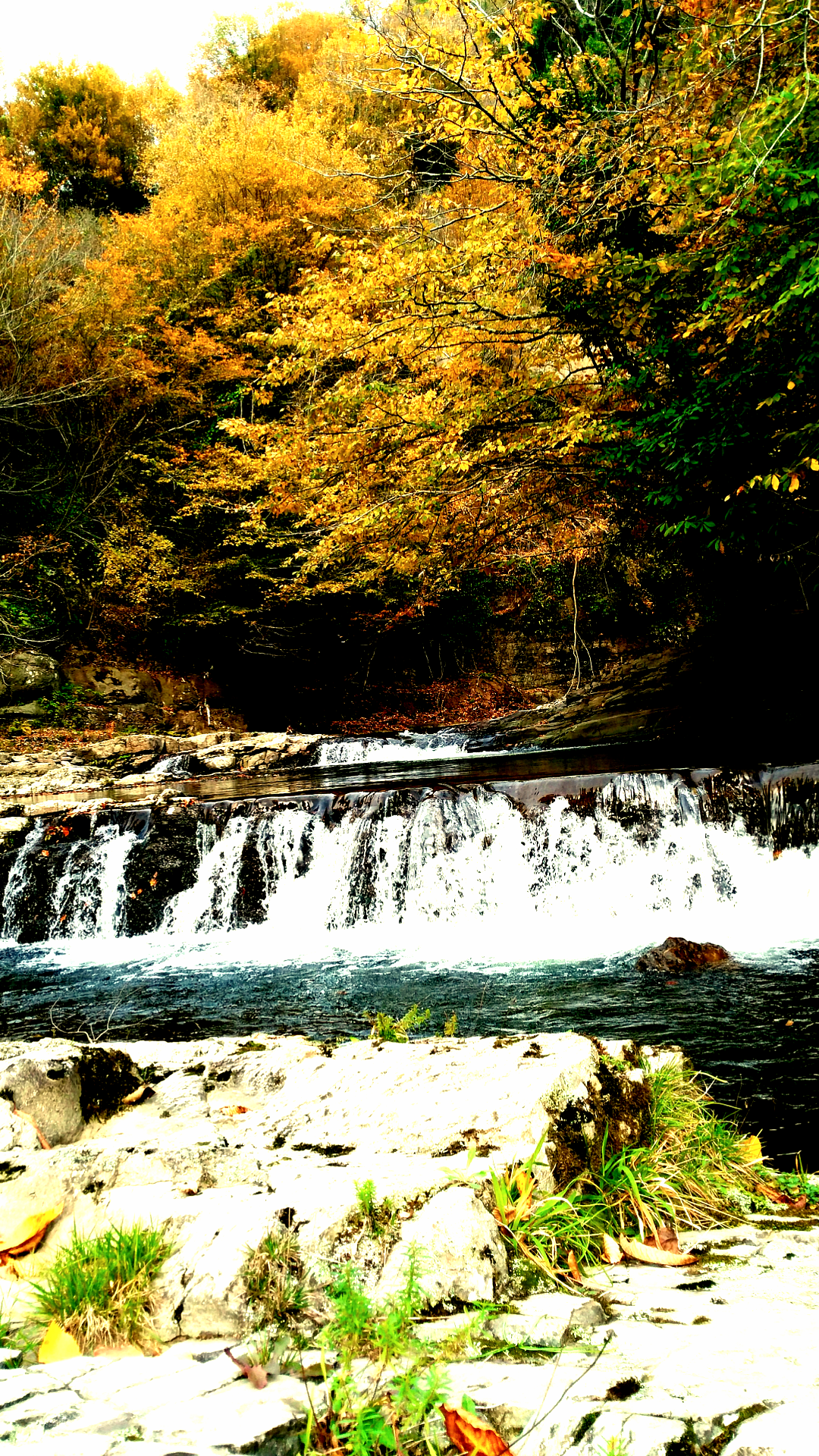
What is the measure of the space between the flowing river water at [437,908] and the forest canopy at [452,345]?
345cm

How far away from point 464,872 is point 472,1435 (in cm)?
758

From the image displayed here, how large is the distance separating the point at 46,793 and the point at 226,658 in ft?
31.0

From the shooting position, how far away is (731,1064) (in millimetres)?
4352

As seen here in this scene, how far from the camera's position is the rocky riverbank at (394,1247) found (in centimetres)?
119

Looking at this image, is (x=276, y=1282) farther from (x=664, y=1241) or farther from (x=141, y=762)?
(x=141, y=762)

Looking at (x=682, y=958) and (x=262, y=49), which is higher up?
(x=262, y=49)

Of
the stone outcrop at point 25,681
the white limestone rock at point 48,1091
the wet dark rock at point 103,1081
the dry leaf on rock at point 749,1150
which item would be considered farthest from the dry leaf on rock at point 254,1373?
the stone outcrop at point 25,681

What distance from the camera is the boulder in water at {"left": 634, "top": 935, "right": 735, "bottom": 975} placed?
619 cm

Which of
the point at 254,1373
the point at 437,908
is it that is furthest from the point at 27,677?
the point at 254,1373

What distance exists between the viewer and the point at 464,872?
28.6 feet

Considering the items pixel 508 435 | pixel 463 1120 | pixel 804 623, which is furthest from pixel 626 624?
pixel 463 1120

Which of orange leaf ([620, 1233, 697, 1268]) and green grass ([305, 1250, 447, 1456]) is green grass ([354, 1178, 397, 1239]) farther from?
orange leaf ([620, 1233, 697, 1268])

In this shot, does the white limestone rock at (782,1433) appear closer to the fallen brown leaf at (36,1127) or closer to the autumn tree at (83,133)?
the fallen brown leaf at (36,1127)

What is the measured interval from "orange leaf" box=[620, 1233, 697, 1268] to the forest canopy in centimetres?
629
